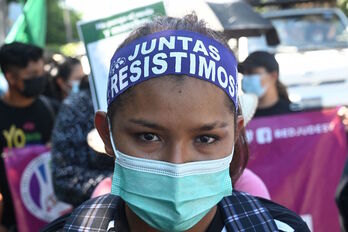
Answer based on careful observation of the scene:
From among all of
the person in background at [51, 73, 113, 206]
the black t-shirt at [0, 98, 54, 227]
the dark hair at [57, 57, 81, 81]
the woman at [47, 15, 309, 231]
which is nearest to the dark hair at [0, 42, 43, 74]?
the black t-shirt at [0, 98, 54, 227]

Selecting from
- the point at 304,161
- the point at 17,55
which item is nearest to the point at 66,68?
the point at 17,55

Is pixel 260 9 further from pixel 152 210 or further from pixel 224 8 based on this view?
pixel 152 210

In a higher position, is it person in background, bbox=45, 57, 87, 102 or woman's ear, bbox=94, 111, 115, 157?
woman's ear, bbox=94, 111, 115, 157

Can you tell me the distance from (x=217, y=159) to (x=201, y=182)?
2.8 inches

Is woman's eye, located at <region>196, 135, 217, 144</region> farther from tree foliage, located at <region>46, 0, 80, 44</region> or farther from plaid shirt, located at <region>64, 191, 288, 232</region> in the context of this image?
tree foliage, located at <region>46, 0, 80, 44</region>

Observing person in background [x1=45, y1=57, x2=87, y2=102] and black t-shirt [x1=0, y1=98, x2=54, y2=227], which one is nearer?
black t-shirt [x1=0, y1=98, x2=54, y2=227]

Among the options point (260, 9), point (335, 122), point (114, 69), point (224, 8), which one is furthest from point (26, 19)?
point (260, 9)

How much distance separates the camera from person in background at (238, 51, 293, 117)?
4.97m

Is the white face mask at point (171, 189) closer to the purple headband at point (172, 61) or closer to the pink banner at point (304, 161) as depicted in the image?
the purple headband at point (172, 61)

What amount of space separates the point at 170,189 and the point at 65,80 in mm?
5663

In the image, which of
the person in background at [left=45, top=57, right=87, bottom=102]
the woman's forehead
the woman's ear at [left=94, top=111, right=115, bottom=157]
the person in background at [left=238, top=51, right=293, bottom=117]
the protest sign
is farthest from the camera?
the person in background at [left=45, top=57, right=87, bottom=102]

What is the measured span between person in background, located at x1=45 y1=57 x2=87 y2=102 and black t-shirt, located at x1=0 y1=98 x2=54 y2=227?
2.37 metres

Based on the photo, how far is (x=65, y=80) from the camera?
6977mm

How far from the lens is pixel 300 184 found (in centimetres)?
376
